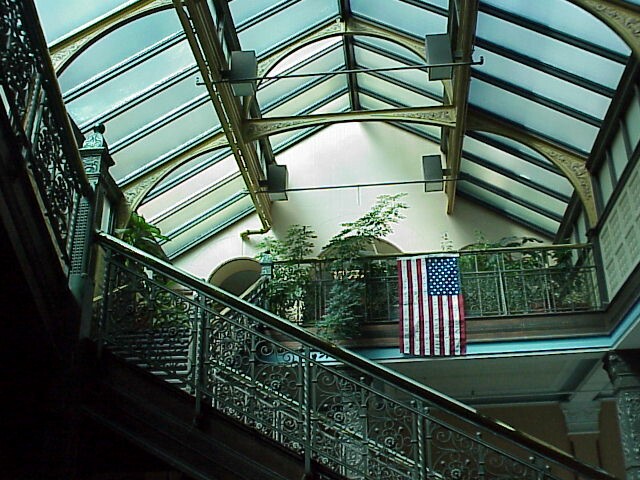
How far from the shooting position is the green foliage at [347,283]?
11266 millimetres

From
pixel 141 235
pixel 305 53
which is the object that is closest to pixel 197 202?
pixel 141 235

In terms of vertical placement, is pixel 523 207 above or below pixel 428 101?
below

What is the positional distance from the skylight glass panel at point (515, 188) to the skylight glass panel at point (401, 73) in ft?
5.96

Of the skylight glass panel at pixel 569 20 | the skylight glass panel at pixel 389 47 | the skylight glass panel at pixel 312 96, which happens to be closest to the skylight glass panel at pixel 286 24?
the skylight glass panel at pixel 389 47

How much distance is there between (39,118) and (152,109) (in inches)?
354

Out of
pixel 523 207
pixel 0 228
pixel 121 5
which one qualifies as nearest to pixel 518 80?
pixel 523 207

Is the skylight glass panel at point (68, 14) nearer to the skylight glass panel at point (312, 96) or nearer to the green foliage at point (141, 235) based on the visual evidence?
the green foliage at point (141, 235)

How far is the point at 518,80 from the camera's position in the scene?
1227cm

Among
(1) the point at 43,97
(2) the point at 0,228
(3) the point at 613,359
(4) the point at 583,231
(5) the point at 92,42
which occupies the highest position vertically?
(5) the point at 92,42

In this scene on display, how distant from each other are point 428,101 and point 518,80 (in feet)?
11.6

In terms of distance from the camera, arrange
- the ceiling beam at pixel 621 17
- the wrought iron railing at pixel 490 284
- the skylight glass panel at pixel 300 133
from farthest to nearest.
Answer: the skylight glass panel at pixel 300 133 → the wrought iron railing at pixel 490 284 → the ceiling beam at pixel 621 17

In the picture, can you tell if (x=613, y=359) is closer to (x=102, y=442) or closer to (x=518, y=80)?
(x=518, y=80)

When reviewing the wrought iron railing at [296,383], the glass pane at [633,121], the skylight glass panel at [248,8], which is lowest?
the wrought iron railing at [296,383]

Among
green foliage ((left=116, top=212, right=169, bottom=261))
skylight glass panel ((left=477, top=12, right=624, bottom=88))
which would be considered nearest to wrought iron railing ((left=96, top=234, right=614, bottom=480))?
skylight glass panel ((left=477, top=12, right=624, bottom=88))
